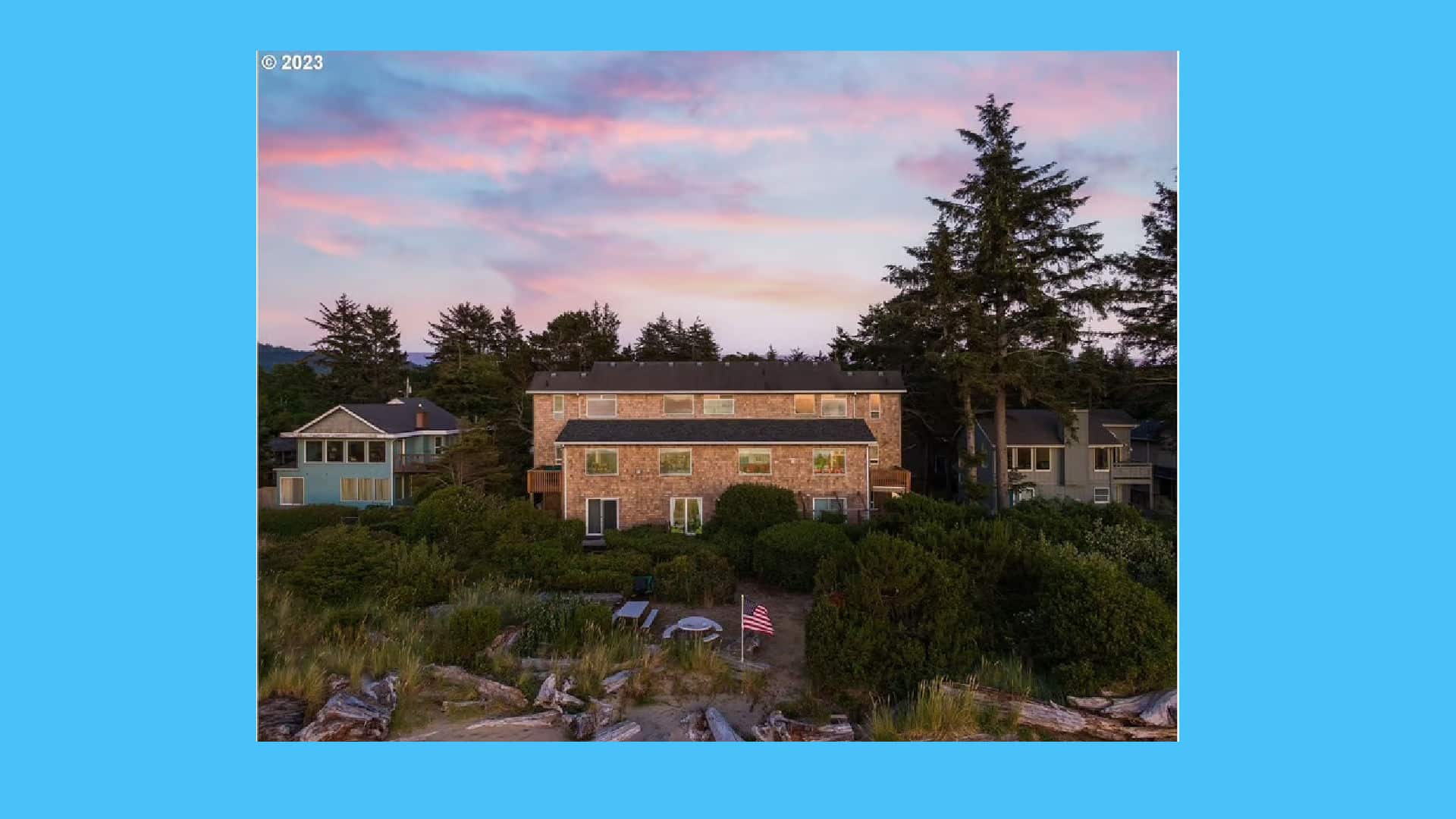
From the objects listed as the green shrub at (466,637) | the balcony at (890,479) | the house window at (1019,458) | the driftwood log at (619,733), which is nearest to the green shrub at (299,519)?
the green shrub at (466,637)

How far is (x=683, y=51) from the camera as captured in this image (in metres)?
4.86

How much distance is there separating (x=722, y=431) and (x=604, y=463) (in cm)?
313

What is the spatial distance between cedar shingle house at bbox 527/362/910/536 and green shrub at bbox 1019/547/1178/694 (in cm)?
833

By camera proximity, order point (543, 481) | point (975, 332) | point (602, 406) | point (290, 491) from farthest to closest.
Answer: point (602, 406) → point (543, 481) → point (975, 332) → point (290, 491)

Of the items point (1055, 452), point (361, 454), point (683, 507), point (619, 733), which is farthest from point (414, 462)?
point (1055, 452)

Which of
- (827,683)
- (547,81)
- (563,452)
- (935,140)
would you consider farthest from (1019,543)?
(563,452)

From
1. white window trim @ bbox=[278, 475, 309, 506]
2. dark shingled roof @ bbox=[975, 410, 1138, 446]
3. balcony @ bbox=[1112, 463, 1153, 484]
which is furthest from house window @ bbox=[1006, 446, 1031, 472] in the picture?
white window trim @ bbox=[278, 475, 309, 506]

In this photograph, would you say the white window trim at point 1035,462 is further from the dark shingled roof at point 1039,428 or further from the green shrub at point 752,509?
the green shrub at point 752,509

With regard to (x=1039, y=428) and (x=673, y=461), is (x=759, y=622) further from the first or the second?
(x=1039, y=428)

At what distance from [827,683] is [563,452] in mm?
10394

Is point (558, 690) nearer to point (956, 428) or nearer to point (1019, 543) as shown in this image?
point (1019, 543)

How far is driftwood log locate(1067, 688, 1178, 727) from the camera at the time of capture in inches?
199

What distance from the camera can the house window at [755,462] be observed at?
48.3 feet

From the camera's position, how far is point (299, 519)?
9.34 meters
